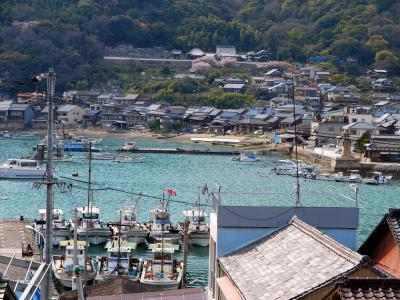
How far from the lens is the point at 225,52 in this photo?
75.3 metres

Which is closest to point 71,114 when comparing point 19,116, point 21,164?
point 19,116

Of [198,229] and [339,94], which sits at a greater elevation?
[339,94]

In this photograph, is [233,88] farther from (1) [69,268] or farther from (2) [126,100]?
(1) [69,268]

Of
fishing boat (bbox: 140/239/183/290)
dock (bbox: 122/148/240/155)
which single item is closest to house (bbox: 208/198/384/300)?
fishing boat (bbox: 140/239/183/290)

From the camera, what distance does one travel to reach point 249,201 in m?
8.16

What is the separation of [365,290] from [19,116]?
184ft

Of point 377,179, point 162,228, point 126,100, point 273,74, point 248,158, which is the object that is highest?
point 273,74

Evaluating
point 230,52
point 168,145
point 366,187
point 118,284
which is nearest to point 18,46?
point 230,52

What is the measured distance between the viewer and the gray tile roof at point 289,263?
5848mm

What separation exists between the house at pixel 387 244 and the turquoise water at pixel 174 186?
4.01m

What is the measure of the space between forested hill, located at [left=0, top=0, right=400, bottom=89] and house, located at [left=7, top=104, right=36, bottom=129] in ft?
21.1

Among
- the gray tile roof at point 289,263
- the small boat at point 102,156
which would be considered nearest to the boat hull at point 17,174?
the small boat at point 102,156

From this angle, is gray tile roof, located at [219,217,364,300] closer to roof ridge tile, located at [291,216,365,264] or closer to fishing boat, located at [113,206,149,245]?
roof ridge tile, located at [291,216,365,264]

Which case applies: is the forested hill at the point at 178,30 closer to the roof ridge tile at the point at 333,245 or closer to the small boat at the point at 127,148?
the small boat at the point at 127,148
